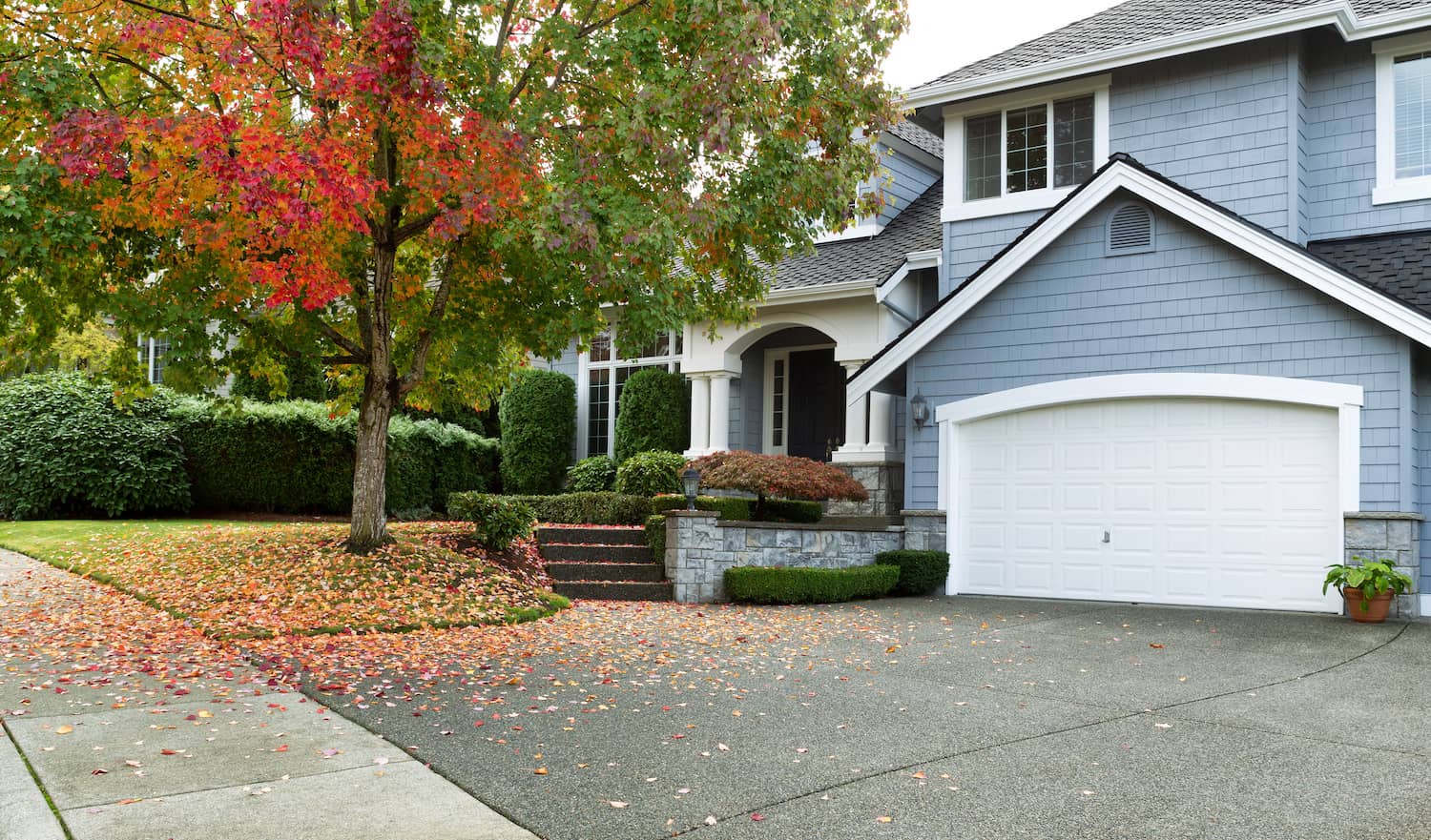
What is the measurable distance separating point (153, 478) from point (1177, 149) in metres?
14.2

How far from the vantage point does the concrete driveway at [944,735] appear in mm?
4367

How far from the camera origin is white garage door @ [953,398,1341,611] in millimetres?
10805

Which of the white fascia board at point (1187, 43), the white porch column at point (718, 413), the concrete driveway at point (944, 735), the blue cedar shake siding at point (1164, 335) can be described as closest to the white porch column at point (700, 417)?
the white porch column at point (718, 413)

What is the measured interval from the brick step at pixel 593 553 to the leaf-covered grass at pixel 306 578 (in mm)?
297

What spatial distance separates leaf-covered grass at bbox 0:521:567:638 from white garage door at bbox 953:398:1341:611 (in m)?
5.27

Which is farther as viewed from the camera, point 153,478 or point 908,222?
point 908,222

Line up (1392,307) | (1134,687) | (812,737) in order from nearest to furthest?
(812,737) < (1134,687) < (1392,307)

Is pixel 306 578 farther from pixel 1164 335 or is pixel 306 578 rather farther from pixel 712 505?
pixel 1164 335

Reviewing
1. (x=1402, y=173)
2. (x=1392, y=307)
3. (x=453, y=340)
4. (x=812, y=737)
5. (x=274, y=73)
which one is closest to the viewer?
(x=812, y=737)

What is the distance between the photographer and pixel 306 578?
9844 millimetres

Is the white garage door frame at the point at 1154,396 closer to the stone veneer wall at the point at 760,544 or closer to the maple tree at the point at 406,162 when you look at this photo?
the stone veneer wall at the point at 760,544

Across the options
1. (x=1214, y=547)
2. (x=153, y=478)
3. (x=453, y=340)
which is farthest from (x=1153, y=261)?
(x=153, y=478)

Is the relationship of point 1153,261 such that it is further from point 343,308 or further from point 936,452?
point 343,308

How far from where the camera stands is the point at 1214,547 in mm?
11227
